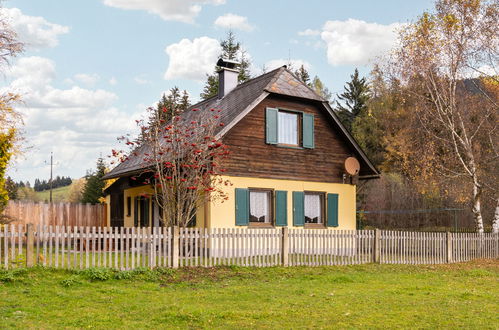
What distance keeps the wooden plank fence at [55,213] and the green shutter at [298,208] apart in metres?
10.6

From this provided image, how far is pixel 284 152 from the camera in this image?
66.6 feet

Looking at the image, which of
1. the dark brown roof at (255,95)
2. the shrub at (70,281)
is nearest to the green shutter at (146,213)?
the dark brown roof at (255,95)

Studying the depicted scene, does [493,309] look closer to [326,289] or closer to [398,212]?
[326,289]

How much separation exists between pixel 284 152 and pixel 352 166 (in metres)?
3.12

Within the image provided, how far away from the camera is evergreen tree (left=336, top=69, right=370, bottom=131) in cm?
4975

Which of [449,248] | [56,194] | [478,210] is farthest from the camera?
[56,194]

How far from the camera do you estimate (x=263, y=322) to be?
26.4 ft

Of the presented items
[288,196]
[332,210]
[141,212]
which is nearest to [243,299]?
[288,196]

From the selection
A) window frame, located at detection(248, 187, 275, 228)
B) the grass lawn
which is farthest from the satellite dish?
the grass lawn

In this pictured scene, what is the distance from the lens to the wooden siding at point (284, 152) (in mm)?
19109

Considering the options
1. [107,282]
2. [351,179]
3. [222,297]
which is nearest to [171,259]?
[107,282]

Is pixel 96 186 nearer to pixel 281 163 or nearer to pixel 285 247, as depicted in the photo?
pixel 281 163

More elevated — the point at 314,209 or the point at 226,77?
the point at 226,77

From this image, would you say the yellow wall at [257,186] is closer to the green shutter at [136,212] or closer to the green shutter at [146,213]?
the green shutter at [136,212]
